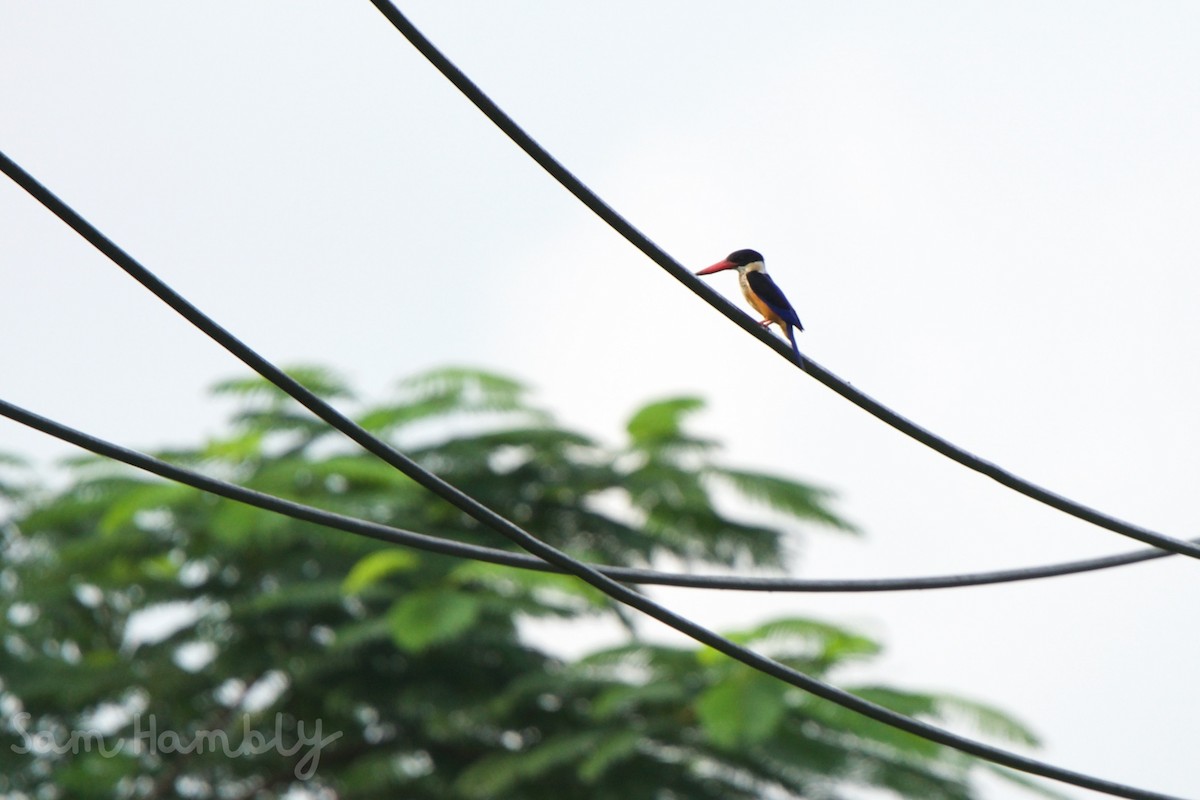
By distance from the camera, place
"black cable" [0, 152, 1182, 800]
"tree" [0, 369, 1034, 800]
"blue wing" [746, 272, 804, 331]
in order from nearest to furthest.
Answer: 1. "black cable" [0, 152, 1182, 800]
2. "blue wing" [746, 272, 804, 331]
3. "tree" [0, 369, 1034, 800]

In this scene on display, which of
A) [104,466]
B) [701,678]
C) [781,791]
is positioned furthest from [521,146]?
[104,466]

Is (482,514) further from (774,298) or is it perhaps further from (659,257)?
(774,298)

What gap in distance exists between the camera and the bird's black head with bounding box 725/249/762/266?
6.81 meters

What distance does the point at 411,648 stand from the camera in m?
9.29

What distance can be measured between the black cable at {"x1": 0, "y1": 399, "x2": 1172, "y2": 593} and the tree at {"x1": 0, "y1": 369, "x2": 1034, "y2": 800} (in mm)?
3374

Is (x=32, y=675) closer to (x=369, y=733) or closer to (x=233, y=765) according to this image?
(x=233, y=765)

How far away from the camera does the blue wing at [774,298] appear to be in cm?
655

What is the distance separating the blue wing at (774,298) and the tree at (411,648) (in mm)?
2788

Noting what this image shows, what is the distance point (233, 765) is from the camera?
1092cm
